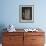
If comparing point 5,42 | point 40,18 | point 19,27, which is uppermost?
point 40,18

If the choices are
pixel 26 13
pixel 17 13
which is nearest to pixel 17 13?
pixel 17 13

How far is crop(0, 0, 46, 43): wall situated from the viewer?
393cm

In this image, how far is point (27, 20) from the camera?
396 cm

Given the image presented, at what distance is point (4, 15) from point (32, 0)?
0.98 m

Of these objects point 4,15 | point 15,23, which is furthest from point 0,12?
point 15,23

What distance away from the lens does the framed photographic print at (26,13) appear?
12.9 ft

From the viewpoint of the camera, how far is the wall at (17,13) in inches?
155

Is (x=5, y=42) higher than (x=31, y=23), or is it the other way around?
(x=31, y=23)

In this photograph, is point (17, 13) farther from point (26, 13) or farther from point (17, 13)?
point (26, 13)

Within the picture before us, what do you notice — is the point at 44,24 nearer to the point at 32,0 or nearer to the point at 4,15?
the point at 32,0

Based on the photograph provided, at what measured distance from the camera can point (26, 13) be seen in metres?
3.98

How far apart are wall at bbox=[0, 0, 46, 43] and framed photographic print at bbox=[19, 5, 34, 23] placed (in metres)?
0.09

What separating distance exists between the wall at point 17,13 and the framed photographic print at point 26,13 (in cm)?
9

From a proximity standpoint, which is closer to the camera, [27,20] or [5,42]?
[5,42]
